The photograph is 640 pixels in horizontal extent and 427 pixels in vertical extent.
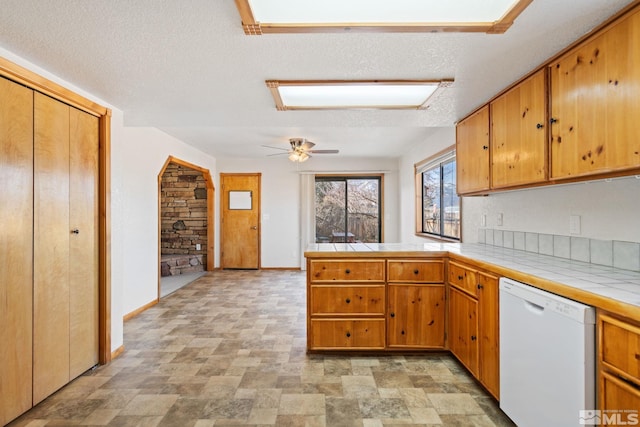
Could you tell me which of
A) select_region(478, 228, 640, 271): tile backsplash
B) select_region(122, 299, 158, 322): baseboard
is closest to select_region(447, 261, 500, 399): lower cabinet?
select_region(478, 228, 640, 271): tile backsplash

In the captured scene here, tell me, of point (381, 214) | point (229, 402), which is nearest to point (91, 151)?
point (229, 402)

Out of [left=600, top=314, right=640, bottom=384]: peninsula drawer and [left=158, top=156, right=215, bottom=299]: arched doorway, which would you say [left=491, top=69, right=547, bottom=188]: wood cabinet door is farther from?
[left=158, top=156, right=215, bottom=299]: arched doorway

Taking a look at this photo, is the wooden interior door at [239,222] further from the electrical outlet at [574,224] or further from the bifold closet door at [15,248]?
the electrical outlet at [574,224]

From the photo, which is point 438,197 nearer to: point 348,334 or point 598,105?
point 348,334

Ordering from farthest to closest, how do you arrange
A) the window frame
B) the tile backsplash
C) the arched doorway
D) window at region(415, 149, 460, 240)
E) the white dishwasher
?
the arched doorway
window at region(415, 149, 460, 240)
the window frame
the tile backsplash
the white dishwasher

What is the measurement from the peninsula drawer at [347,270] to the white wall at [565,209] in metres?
1.24

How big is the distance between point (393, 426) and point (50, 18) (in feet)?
9.15

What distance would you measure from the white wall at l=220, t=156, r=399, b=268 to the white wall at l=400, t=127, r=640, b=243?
278cm

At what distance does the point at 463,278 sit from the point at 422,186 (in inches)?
118

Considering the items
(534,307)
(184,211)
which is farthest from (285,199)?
(534,307)

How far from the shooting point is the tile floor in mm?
1807

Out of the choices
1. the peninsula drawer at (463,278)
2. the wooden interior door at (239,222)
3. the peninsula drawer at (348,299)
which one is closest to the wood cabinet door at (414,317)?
the peninsula drawer at (348,299)

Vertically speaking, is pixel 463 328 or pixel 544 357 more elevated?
pixel 544 357

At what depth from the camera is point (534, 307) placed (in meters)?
1.50
